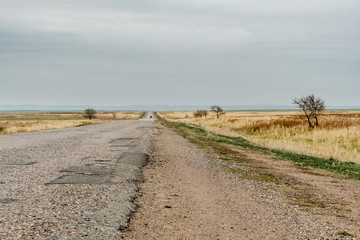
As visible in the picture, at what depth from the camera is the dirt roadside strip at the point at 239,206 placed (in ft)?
16.4

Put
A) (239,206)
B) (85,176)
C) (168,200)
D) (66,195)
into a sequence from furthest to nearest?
(85,176)
(168,200)
(66,195)
(239,206)

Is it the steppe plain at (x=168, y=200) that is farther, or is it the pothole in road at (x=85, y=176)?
the pothole in road at (x=85, y=176)

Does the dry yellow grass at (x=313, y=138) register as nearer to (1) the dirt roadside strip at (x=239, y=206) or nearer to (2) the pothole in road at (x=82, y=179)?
(1) the dirt roadside strip at (x=239, y=206)

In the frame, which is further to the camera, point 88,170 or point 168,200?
point 88,170

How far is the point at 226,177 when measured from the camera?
9266 millimetres

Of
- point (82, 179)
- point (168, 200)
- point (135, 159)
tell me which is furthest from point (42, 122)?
point (168, 200)

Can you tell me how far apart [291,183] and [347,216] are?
9.47 ft

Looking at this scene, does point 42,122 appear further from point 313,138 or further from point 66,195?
point 66,195

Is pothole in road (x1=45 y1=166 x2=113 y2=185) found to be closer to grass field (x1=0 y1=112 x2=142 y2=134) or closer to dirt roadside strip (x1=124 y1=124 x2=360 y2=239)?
dirt roadside strip (x1=124 y1=124 x2=360 y2=239)

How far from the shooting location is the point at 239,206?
6348 millimetres

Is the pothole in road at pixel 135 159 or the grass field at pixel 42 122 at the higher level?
the pothole in road at pixel 135 159

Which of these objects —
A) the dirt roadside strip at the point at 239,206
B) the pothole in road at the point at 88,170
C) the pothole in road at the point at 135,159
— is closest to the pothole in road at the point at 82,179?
the pothole in road at the point at 88,170

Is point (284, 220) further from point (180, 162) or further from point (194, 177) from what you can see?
point (180, 162)

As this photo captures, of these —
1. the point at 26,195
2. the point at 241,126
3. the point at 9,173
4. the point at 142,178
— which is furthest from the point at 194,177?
the point at 241,126
